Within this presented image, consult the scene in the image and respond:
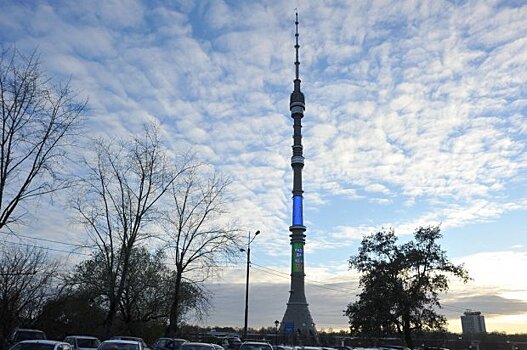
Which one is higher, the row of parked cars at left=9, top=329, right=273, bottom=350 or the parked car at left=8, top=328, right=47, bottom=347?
the parked car at left=8, top=328, right=47, bottom=347

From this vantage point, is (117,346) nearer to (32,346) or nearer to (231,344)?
(32,346)

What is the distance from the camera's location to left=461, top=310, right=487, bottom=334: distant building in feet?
263

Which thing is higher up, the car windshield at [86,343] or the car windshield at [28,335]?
the car windshield at [28,335]

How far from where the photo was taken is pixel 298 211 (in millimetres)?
118562

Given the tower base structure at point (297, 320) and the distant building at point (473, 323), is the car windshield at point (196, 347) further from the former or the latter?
the tower base structure at point (297, 320)

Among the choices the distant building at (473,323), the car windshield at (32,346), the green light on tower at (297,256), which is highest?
the green light on tower at (297,256)

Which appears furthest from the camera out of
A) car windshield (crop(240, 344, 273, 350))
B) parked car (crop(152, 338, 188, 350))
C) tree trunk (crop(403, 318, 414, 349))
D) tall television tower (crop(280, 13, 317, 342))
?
tall television tower (crop(280, 13, 317, 342))

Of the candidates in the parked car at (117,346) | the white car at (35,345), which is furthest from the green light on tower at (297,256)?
the white car at (35,345)

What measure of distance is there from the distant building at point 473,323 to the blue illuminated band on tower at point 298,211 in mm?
44012

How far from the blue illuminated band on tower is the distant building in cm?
4401

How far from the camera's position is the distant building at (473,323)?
8025 cm

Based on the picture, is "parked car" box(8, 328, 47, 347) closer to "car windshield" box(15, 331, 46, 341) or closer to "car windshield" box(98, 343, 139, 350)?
"car windshield" box(15, 331, 46, 341)

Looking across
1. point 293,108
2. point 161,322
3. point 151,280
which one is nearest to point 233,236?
point 151,280

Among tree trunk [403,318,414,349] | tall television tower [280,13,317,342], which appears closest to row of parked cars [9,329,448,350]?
tree trunk [403,318,414,349]
